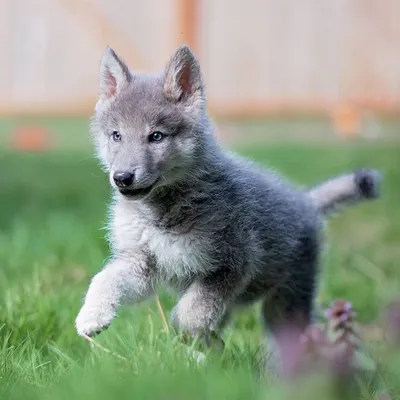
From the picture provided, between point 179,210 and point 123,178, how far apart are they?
374mm

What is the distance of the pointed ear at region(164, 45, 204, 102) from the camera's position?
13.8 feet

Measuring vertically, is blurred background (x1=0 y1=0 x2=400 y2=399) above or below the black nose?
below

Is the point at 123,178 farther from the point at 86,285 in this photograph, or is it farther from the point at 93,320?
the point at 86,285

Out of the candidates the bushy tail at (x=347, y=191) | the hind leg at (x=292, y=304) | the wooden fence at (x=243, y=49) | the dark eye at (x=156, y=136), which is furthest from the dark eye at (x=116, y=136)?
the wooden fence at (x=243, y=49)

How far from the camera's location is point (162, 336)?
12.6 feet

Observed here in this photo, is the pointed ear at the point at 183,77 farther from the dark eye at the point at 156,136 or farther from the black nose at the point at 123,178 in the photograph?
the black nose at the point at 123,178

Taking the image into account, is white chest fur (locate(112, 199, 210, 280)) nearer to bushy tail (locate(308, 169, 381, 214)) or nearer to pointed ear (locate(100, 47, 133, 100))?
pointed ear (locate(100, 47, 133, 100))

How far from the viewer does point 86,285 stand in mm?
5348

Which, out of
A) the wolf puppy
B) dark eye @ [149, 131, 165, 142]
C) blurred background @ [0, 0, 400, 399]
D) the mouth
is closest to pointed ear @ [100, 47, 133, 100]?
the wolf puppy

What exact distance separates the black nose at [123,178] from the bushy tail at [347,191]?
145 centimetres

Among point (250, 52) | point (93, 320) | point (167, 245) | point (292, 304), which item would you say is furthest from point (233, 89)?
point (93, 320)

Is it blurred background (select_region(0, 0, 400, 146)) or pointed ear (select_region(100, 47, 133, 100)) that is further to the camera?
blurred background (select_region(0, 0, 400, 146))

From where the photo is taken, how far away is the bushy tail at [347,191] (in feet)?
16.6

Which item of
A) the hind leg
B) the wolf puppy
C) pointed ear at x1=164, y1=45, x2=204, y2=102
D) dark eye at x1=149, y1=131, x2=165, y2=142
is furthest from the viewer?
the hind leg
